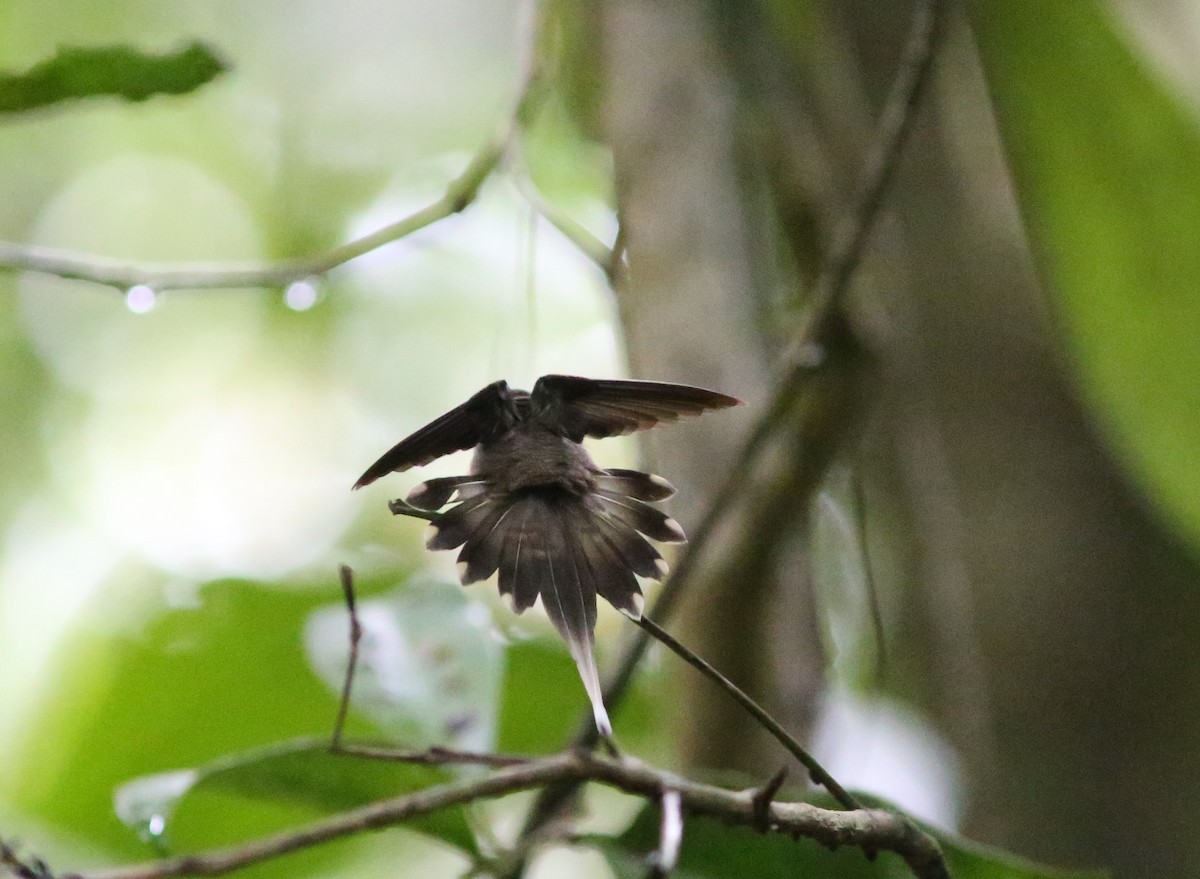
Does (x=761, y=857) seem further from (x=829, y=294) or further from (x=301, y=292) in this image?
(x=301, y=292)

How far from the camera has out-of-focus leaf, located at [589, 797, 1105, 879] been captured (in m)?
0.68

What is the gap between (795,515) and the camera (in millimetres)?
1066

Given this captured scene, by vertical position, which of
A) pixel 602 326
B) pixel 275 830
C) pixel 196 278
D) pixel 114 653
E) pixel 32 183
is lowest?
pixel 275 830

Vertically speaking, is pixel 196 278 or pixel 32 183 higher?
pixel 32 183

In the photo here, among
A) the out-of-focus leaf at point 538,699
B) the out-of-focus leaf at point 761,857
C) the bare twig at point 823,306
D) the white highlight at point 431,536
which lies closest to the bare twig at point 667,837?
the white highlight at point 431,536

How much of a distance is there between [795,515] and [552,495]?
0.64 metres

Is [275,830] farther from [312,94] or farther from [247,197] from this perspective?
[312,94]

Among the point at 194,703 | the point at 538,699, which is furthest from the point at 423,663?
the point at 194,703

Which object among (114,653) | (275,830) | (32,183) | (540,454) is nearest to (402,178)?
(32,183)

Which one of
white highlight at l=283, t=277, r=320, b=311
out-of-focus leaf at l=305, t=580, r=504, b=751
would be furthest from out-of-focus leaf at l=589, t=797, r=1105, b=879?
white highlight at l=283, t=277, r=320, b=311

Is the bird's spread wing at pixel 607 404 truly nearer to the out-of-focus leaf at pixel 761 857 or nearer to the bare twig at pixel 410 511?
the bare twig at pixel 410 511

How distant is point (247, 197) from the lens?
2.98 m

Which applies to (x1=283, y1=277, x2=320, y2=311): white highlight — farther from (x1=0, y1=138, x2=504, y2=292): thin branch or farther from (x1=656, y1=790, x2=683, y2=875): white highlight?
(x1=656, y1=790, x2=683, y2=875): white highlight

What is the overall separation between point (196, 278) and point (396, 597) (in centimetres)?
34
